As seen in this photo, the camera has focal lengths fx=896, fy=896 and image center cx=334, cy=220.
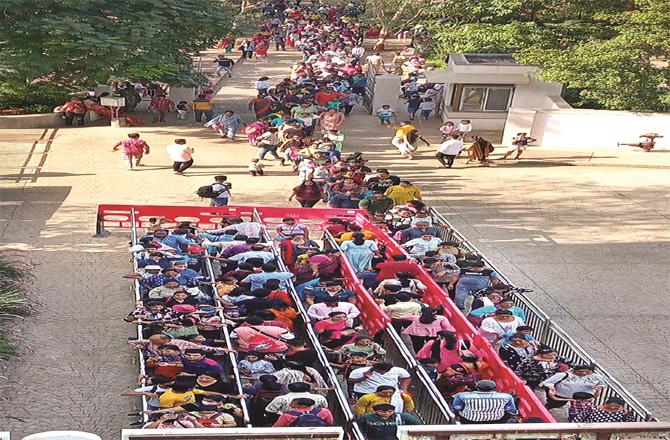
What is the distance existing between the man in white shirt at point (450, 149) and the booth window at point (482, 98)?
13.0 feet

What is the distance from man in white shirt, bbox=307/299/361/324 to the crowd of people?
1 cm

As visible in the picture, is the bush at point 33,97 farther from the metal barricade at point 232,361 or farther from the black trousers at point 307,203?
the metal barricade at point 232,361

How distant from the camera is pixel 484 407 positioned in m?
9.01

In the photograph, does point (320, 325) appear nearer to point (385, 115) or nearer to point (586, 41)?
point (385, 115)

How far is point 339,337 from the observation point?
34.9 feet

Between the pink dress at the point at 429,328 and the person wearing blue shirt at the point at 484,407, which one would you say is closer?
the person wearing blue shirt at the point at 484,407

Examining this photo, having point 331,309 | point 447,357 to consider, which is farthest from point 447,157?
point 447,357

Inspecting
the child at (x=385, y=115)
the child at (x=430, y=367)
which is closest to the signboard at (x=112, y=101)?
the child at (x=385, y=115)

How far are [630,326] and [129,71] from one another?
14.7 metres

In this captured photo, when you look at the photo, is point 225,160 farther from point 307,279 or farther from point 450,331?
point 450,331

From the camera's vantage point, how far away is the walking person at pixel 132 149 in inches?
768

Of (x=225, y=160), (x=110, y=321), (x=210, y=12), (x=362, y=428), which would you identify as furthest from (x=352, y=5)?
(x=362, y=428)

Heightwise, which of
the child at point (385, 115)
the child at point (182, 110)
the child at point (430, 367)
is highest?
the child at point (430, 367)

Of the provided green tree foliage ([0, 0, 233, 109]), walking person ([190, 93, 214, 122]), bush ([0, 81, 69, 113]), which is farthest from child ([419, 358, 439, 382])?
bush ([0, 81, 69, 113])
